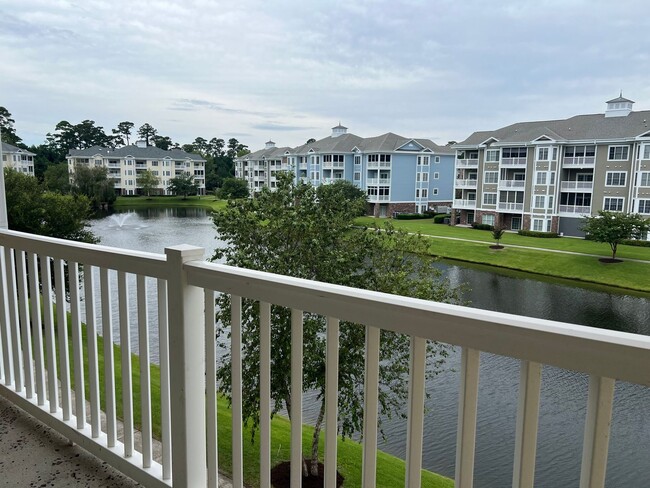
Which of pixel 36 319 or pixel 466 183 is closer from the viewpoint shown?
pixel 36 319

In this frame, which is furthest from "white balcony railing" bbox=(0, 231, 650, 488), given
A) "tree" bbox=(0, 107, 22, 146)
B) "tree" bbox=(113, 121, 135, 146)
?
"tree" bbox=(113, 121, 135, 146)

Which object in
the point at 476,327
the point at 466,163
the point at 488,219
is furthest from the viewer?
the point at 466,163

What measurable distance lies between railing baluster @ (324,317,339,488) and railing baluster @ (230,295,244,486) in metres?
0.30

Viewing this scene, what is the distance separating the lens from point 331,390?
109 cm

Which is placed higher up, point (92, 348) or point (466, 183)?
point (466, 183)

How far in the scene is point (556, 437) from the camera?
5.70 meters

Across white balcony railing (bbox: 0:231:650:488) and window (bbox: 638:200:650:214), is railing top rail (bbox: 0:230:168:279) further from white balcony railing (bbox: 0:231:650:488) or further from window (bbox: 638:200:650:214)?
window (bbox: 638:200:650:214)

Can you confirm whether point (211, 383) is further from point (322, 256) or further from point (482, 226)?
point (482, 226)

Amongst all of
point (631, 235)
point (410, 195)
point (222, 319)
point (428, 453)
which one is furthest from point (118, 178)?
point (631, 235)

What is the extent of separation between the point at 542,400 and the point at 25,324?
5.33 metres

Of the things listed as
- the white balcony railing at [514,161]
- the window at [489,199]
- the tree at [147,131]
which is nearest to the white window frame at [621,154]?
the white balcony railing at [514,161]

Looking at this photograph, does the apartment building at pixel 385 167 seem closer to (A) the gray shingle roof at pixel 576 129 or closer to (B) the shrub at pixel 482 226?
(B) the shrub at pixel 482 226

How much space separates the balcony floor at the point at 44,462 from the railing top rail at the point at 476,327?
3.36 feet

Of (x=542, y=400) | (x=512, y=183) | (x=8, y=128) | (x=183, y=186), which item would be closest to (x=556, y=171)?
(x=512, y=183)
